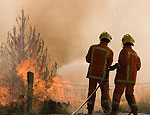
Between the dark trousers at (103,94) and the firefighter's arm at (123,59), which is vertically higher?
the firefighter's arm at (123,59)

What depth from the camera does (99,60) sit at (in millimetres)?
6441

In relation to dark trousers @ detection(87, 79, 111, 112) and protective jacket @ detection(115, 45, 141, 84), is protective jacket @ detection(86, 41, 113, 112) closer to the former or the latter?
dark trousers @ detection(87, 79, 111, 112)

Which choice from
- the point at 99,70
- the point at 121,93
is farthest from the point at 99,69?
the point at 121,93

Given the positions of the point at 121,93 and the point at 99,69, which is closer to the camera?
the point at 121,93

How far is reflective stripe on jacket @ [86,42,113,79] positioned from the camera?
21.0 ft

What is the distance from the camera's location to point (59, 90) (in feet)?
33.5

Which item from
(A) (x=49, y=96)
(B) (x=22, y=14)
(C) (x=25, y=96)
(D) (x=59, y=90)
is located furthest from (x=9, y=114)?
(B) (x=22, y=14)

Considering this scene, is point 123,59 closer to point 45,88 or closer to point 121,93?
point 121,93

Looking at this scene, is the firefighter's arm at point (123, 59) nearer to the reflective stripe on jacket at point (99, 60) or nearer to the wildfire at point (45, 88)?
the reflective stripe on jacket at point (99, 60)

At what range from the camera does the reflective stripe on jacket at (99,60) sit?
252 inches

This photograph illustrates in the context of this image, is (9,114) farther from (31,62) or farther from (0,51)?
(0,51)

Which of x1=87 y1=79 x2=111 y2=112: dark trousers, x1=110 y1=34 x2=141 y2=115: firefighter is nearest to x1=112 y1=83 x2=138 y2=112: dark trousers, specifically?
x1=110 y1=34 x2=141 y2=115: firefighter

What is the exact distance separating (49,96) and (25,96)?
1087 mm

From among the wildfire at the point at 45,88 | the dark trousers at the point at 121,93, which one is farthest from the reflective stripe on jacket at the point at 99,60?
the wildfire at the point at 45,88
